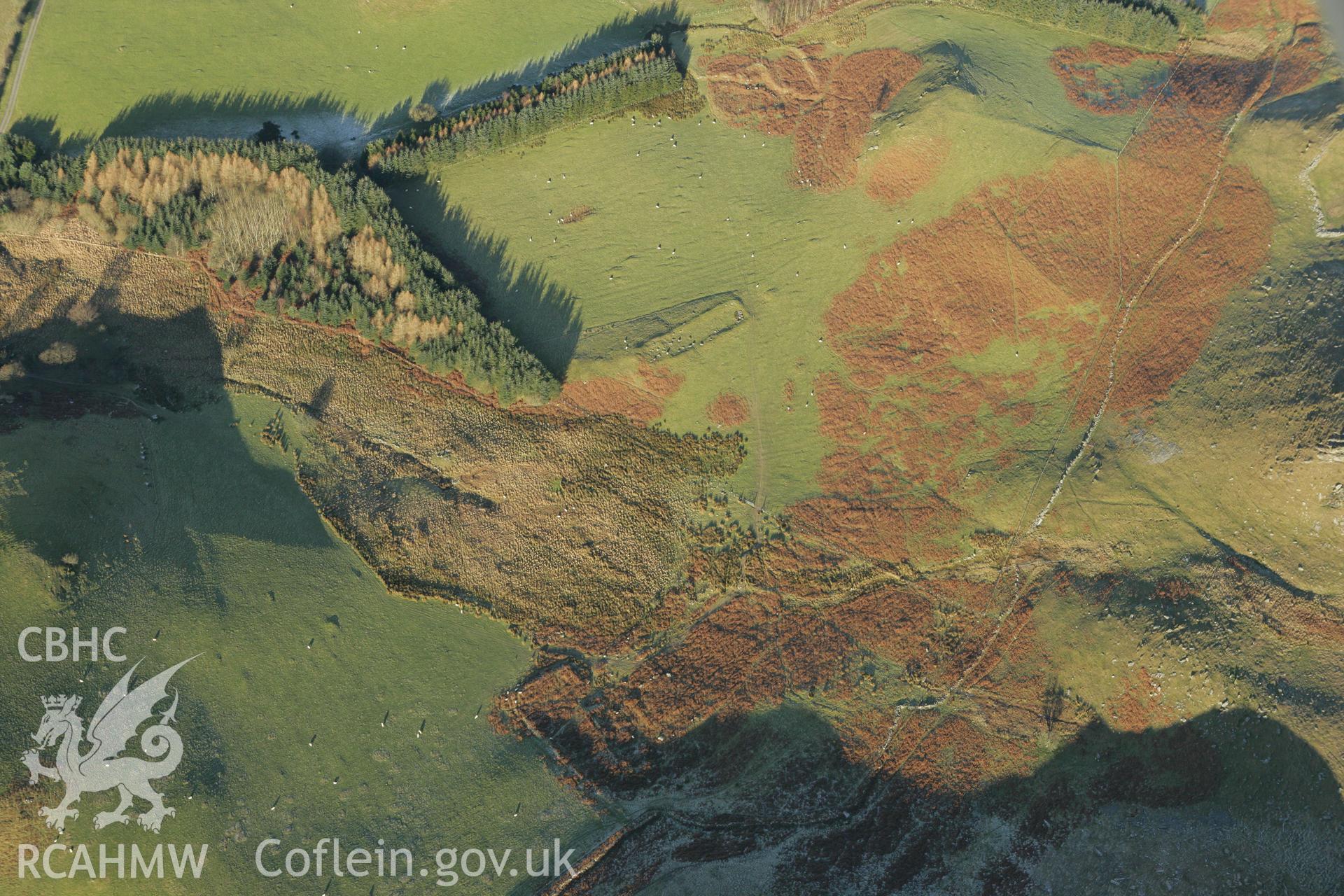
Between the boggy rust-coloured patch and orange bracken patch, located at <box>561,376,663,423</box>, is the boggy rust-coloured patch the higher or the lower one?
the higher one

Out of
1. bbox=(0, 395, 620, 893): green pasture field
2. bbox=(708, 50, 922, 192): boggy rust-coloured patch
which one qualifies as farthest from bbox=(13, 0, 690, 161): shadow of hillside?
bbox=(0, 395, 620, 893): green pasture field

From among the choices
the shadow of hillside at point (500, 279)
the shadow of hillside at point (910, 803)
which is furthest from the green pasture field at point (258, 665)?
the shadow of hillside at point (500, 279)

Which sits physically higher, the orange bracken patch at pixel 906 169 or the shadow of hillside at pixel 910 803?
the orange bracken patch at pixel 906 169

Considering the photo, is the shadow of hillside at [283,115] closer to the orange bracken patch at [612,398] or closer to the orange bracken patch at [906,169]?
the orange bracken patch at [612,398]

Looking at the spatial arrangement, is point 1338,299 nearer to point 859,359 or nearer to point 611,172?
point 859,359

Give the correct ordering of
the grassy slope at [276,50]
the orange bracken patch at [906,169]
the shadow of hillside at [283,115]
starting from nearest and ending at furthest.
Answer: the orange bracken patch at [906,169]
the shadow of hillside at [283,115]
the grassy slope at [276,50]

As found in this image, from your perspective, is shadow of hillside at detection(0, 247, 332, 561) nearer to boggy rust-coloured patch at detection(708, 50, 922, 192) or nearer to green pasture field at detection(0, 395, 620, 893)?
green pasture field at detection(0, 395, 620, 893)

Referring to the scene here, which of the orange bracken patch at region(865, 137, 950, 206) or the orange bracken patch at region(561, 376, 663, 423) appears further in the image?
the orange bracken patch at region(865, 137, 950, 206)
